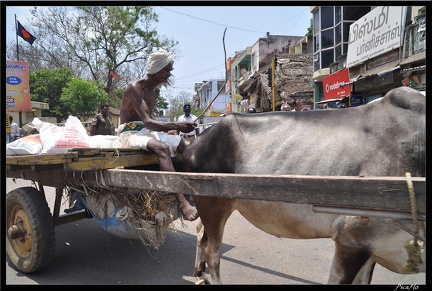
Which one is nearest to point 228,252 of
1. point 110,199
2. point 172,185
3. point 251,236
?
point 251,236

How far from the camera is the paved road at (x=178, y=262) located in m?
3.25

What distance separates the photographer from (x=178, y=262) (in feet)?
12.2

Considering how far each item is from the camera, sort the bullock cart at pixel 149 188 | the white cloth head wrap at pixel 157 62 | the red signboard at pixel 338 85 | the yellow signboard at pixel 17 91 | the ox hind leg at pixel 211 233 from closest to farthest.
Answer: the bullock cart at pixel 149 188 < the ox hind leg at pixel 211 233 < the white cloth head wrap at pixel 157 62 < the yellow signboard at pixel 17 91 < the red signboard at pixel 338 85

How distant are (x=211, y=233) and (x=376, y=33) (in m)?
9.24

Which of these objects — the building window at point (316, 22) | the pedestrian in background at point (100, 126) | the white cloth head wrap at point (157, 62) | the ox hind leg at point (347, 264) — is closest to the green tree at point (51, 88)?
the pedestrian in background at point (100, 126)

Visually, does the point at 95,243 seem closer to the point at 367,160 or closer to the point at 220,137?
the point at 220,137

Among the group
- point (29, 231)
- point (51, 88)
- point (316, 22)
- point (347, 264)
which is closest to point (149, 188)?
point (347, 264)

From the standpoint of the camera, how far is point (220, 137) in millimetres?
2861

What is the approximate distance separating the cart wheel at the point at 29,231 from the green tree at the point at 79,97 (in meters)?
13.1

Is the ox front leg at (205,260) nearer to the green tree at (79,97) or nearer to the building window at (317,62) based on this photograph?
the building window at (317,62)

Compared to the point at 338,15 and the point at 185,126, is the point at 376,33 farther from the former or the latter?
the point at 185,126

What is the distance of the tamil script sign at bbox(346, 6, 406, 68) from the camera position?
9141mm

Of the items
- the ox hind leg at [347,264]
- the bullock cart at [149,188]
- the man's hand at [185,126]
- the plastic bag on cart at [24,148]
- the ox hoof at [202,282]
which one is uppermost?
the man's hand at [185,126]
